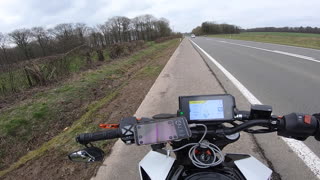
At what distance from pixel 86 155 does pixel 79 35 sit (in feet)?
143

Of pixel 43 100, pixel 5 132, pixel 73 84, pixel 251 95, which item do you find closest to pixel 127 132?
pixel 251 95

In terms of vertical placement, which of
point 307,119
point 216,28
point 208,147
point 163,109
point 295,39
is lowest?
point 163,109

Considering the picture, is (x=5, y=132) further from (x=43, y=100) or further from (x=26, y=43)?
(x=26, y=43)

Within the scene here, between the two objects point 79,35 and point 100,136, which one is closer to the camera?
point 100,136

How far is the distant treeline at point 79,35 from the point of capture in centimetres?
3028

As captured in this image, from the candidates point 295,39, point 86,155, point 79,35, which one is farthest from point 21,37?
point 86,155

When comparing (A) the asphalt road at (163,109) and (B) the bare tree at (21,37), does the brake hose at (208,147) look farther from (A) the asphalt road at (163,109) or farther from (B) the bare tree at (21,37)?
(B) the bare tree at (21,37)

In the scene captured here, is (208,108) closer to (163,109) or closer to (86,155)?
(86,155)

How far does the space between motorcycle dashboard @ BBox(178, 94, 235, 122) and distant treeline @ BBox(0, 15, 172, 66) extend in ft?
75.3

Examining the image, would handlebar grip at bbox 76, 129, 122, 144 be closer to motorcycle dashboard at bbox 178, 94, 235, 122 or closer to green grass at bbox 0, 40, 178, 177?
motorcycle dashboard at bbox 178, 94, 235, 122

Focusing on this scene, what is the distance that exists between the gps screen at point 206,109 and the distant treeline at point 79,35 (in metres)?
23.0

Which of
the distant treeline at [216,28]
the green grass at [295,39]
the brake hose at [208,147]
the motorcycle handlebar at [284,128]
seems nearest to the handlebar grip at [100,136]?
the motorcycle handlebar at [284,128]

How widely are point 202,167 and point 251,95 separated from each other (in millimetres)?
4829

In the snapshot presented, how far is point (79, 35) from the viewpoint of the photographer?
4197cm
